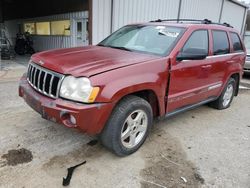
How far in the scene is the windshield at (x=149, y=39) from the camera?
3.69m

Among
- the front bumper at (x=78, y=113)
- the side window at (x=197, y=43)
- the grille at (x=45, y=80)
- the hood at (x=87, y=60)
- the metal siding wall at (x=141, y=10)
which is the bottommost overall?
the front bumper at (x=78, y=113)

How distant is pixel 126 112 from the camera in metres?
2.99

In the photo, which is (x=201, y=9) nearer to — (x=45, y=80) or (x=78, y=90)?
(x=45, y=80)

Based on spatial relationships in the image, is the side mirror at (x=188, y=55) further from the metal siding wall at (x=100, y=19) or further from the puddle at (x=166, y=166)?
the metal siding wall at (x=100, y=19)

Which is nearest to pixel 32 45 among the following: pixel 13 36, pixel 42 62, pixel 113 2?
pixel 13 36

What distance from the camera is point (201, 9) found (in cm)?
1383

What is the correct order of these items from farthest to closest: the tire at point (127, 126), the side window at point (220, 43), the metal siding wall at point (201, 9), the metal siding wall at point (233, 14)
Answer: the metal siding wall at point (233, 14) → the metal siding wall at point (201, 9) → the side window at point (220, 43) → the tire at point (127, 126)

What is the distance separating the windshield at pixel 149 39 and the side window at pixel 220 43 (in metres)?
1.03

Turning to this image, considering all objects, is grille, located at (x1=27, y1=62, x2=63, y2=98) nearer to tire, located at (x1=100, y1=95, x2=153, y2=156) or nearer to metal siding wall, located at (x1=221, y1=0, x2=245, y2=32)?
tire, located at (x1=100, y1=95, x2=153, y2=156)

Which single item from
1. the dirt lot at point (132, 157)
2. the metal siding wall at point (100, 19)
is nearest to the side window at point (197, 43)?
the dirt lot at point (132, 157)

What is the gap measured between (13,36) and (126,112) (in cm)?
1984

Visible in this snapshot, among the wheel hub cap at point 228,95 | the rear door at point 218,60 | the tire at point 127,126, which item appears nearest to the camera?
the tire at point 127,126

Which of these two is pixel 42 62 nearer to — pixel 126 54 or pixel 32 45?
pixel 126 54

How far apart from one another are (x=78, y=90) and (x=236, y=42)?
13.5 feet
